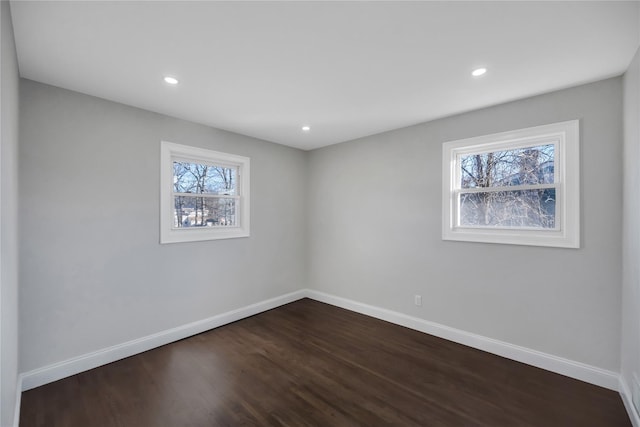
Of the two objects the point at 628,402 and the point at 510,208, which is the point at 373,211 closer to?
the point at 510,208

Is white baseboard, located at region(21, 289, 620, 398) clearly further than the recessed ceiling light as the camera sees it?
Yes

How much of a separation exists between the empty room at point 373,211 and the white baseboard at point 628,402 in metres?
0.03

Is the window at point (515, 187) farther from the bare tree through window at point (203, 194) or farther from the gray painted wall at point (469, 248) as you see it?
the bare tree through window at point (203, 194)

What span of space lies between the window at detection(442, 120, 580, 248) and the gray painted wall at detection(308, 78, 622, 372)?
0.08 m

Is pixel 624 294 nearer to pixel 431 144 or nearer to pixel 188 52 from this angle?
pixel 431 144

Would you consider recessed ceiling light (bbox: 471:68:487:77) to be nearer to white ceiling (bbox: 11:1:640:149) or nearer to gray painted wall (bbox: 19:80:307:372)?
white ceiling (bbox: 11:1:640:149)

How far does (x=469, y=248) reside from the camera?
295 cm

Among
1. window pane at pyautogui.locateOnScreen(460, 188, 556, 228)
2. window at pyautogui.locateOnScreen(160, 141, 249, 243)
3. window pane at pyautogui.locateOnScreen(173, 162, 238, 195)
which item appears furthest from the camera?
window pane at pyautogui.locateOnScreen(173, 162, 238, 195)

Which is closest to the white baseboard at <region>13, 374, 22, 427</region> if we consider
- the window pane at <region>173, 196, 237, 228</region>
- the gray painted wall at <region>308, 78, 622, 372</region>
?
the window pane at <region>173, 196, 237, 228</region>

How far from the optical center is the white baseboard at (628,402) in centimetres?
181

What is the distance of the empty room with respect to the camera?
1.68 m

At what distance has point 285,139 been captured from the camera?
13.2 ft

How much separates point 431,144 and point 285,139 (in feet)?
6.66

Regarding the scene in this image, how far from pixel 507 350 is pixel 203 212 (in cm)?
371
